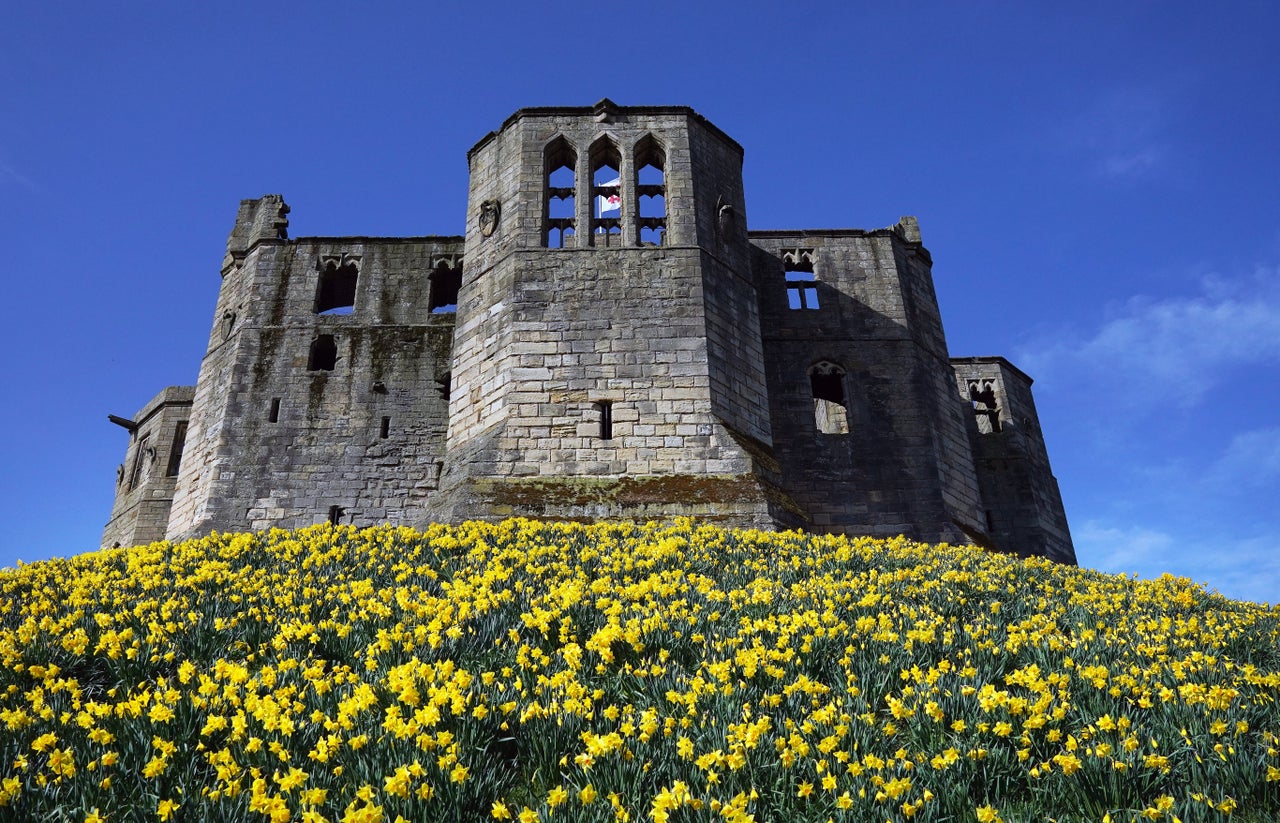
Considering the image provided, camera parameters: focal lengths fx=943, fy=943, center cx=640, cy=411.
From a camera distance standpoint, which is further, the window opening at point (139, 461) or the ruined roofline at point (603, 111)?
the window opening at point (139, 461)

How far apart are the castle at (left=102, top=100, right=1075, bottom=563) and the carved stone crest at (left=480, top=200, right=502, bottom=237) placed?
4 cm

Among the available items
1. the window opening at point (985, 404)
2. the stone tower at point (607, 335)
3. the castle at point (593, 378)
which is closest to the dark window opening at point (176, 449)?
the castle at point (593, 378)

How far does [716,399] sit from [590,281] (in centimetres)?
276

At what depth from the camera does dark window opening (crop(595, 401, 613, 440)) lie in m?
13.2

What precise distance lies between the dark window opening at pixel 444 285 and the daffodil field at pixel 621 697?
11.9 m

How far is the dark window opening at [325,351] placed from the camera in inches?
734

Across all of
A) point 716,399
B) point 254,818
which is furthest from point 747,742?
point 716,399

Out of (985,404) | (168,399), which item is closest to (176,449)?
(168,399)

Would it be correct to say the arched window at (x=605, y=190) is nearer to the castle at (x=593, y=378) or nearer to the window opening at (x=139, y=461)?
the castle at (x=593, y=378)

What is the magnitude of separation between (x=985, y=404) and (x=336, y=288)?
1538 centimetres

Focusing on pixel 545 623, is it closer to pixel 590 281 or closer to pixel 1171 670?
pixel 1171 670

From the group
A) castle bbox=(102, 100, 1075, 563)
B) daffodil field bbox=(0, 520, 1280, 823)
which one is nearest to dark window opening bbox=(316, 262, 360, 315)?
castle bbox=(102, 100, 1075, 563)

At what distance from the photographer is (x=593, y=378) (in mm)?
13562

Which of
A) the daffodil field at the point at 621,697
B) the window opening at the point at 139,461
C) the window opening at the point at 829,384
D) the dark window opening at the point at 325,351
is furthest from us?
the window opening at the point at 139,461
